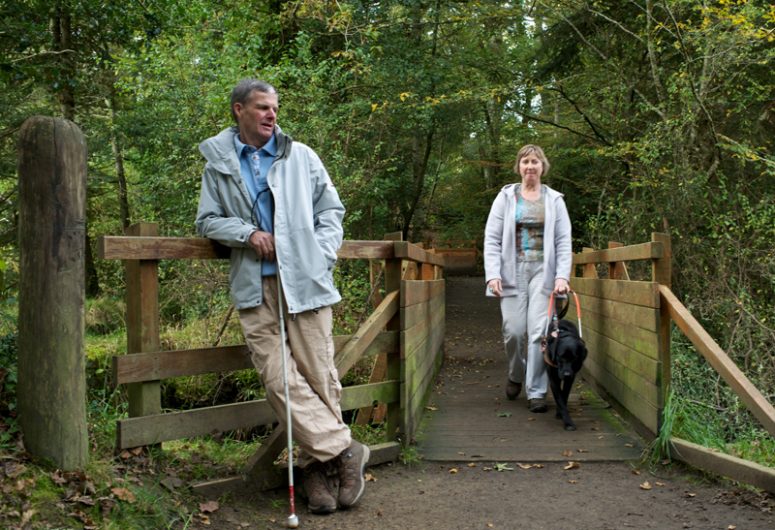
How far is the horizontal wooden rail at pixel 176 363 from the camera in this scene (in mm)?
3775

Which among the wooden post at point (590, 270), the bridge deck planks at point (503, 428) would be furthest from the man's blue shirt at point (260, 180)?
the wooden post at point (590, 270)

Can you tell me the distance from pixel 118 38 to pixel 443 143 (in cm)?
1245

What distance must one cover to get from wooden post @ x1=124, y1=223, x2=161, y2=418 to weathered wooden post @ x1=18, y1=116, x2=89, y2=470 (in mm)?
372

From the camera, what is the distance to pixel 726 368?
4.52 meters

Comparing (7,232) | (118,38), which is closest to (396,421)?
(118,38)

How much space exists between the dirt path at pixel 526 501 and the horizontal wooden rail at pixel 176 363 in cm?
69

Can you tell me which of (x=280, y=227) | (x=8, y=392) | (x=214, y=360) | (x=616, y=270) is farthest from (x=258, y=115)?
(x=616, y=270)

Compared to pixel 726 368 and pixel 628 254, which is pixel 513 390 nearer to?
pixel 628 254

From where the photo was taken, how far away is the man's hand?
3881 millimetres

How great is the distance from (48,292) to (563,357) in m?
3.62

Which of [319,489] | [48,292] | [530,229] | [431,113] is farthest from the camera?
[431,113]

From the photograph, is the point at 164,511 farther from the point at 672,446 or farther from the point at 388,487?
the point at 672,446

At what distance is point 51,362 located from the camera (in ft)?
11.4

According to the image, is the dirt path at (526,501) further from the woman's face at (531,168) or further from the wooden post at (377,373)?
the woman's face at (531,168)
